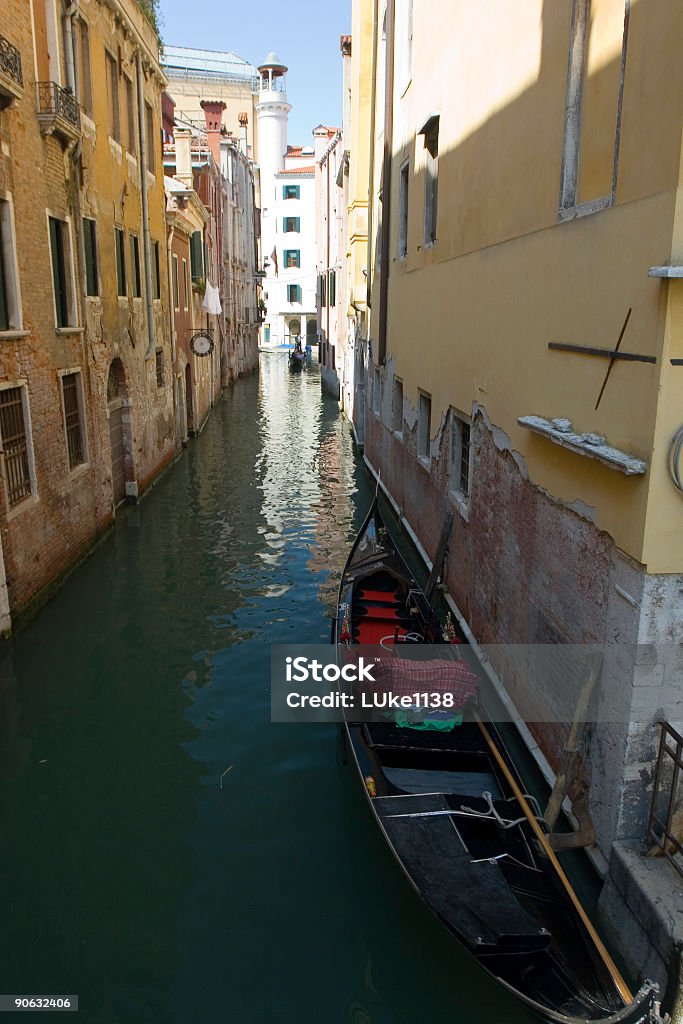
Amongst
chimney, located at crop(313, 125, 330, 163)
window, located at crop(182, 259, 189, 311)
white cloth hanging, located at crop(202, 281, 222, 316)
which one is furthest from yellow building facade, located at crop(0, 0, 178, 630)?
chimney, located at crop(313, 125, 330, 163)

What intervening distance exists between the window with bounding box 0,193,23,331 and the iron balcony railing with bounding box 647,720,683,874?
739 centimetres

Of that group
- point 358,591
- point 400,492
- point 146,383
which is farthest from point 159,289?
point 358,591

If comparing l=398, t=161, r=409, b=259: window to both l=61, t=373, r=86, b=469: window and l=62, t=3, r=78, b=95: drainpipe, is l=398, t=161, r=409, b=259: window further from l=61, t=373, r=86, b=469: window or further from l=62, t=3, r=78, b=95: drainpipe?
l=61, t=373, r=86, b=469: window

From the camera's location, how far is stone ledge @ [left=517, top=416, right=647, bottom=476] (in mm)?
3914

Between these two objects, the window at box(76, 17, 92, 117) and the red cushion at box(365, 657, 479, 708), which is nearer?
the red cushion at box(365, 657, 479, 708)

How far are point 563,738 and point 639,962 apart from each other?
4.70 ft

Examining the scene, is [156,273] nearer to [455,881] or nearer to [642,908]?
[455,881]

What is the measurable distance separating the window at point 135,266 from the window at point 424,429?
634cm

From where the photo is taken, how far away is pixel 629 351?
159 inches

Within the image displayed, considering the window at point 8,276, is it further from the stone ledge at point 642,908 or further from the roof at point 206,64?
the roof at point 206,64

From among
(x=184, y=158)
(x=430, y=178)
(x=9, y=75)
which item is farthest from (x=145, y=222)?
(x=184, y=158)

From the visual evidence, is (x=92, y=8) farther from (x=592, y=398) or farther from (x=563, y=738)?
(x=563, y=738)

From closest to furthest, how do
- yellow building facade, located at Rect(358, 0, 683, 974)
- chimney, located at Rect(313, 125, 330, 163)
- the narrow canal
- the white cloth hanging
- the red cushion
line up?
yellow building facade, located at Rect(358, 0, 683, 974)
the narrow canal
the red cushion
the white cloth hanging
chimney, located at Rect(313, 125, 330, 163)

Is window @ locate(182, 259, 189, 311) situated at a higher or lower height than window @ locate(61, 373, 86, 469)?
higher
